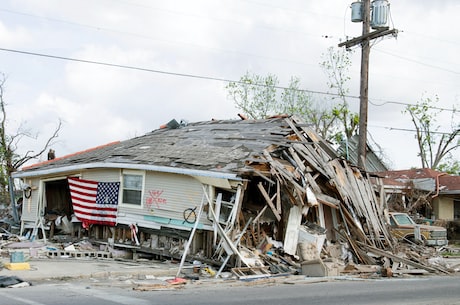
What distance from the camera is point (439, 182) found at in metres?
35.1

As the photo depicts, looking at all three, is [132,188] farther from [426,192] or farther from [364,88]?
[426,192]

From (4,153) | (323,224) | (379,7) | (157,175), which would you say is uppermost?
(379,7)

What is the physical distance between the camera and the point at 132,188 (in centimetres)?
1883

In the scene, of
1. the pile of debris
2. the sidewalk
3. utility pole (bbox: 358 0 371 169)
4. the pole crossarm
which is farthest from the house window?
the pole crossarm

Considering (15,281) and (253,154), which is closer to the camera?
(15,281)

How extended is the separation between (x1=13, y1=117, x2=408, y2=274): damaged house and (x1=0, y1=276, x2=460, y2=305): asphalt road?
9.95 ft

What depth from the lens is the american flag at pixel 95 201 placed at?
62.8ft

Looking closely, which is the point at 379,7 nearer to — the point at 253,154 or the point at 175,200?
the point at 253,154

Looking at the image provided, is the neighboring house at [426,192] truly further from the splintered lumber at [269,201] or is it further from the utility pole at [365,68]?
the splintered lumber at [269,201]

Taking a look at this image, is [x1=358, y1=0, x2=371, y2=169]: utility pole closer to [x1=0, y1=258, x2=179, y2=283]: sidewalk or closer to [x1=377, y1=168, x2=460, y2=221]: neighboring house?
[x1=0, y1=258, x2=179, y2=283]: sidewalk

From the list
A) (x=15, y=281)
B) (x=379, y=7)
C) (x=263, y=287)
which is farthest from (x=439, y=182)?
Answer: (x=15, y=281)

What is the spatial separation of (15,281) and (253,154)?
7713 mm

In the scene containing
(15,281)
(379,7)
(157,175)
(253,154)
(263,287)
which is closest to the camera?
(15,281)

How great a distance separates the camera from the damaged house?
16.6 metres
